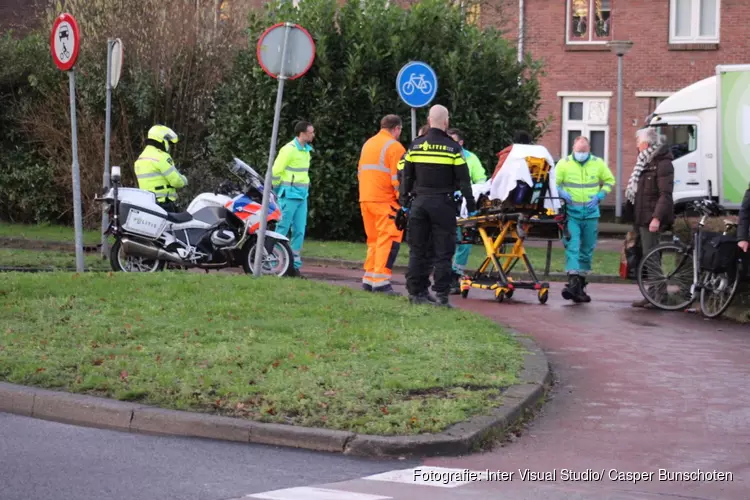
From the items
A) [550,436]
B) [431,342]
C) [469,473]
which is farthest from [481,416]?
[431,342]

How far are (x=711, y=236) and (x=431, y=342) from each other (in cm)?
483

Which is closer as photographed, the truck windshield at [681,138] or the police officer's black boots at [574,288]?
the police officer's black boots at [574,288]

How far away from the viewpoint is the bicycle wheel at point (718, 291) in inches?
531

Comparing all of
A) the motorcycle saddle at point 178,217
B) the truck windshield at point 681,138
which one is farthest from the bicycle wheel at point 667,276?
the truck windshield at point 681,138

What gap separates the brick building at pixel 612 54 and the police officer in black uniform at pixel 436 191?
21926 millimetres

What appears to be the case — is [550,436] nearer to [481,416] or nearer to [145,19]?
[481,416]

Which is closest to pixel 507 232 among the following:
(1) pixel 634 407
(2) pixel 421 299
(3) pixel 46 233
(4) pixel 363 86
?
(2) pixel 421 299

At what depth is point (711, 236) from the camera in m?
13.7

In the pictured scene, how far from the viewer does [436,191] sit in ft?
41.7

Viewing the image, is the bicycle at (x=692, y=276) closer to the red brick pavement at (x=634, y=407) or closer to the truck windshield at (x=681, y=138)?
the red brick pavement at (x=634, y=407)

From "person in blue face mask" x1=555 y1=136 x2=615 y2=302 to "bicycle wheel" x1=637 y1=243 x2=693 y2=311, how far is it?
2.69 feet

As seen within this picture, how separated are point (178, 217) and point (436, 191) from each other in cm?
414

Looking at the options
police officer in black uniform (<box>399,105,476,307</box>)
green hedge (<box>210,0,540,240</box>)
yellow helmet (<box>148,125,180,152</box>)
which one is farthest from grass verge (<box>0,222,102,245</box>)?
police officer in black uniform (<box>399,105,476,307</box>)

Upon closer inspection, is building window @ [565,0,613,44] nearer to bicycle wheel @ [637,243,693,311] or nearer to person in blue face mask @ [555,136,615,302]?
person in blue face mask @ [555,136,615,302]
